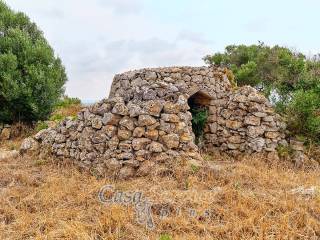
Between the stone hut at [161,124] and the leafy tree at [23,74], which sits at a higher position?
the leafy tree at [23,74]

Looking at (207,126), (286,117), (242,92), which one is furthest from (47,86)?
(286,117)

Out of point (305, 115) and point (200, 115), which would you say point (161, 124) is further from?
point (305, 115)

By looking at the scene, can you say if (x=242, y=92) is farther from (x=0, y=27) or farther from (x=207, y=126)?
(x=0, y=27)

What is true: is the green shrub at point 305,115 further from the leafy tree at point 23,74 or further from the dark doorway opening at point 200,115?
the leafy tree at point 23,74

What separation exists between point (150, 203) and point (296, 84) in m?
6.97

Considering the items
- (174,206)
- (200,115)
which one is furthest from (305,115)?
(174,206)

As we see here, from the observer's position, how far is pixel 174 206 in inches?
211

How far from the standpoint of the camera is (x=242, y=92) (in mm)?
9867

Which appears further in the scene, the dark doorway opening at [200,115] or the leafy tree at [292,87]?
the dark doorway opening at [200,115]

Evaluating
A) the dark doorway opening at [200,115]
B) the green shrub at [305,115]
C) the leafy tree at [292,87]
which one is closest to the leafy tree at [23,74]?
the dark doorway opening at [200,115]

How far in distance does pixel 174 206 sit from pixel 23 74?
30.8 ft

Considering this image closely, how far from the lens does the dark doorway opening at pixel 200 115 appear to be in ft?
32.7

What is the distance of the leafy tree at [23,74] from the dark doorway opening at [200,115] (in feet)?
18.3

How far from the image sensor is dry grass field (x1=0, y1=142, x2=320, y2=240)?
4652 millimetres
